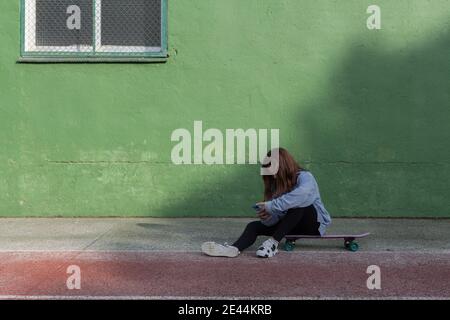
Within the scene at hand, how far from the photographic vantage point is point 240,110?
9.29m

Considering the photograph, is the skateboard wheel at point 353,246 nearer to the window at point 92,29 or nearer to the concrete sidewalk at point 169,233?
the concrete sidewalk at point 169,233

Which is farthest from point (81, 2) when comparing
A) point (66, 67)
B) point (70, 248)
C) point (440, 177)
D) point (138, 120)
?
point (440, 177)

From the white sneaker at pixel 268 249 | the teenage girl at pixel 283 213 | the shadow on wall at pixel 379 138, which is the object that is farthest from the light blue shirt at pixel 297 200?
the shadow on wall at pixel 379 138

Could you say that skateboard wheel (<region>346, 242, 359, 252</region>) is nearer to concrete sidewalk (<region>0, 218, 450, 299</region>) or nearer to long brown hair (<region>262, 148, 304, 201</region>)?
concrete sidewalk (<region>0, 218, 450, 299</region>)

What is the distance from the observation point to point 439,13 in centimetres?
915

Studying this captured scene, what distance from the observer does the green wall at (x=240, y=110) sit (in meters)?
9.18

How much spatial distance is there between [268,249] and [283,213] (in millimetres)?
446

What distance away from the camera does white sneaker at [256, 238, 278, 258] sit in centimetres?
636

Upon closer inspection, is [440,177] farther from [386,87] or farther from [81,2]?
[81,2]

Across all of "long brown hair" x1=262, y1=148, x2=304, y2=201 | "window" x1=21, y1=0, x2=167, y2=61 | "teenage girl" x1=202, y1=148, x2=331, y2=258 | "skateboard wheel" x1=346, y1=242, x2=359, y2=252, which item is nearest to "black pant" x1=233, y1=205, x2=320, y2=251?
"teenage girl" x1=202, y1=148, x2=331, y2=258

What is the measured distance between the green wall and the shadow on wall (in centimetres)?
1

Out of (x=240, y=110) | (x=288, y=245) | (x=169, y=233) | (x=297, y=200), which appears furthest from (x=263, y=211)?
(x=240, y=110)

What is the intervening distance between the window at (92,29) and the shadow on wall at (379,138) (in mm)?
2473

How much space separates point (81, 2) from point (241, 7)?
7.95 ft
